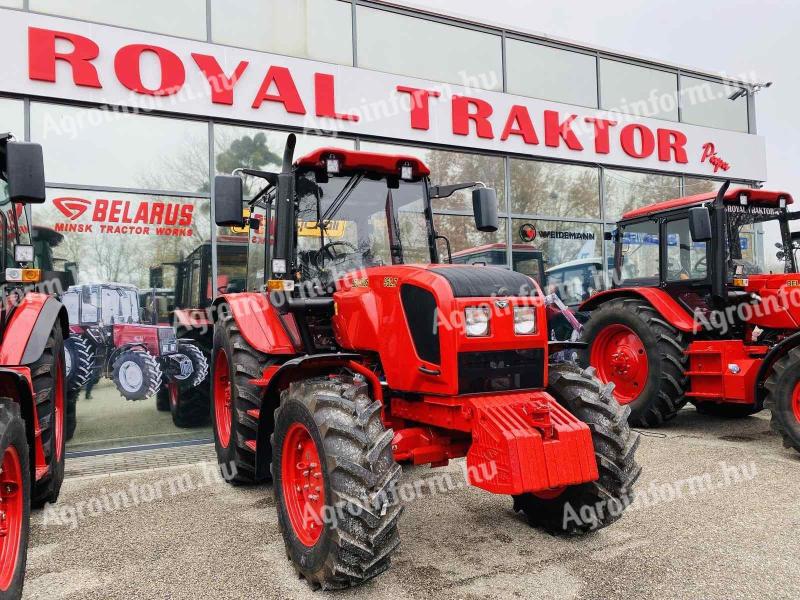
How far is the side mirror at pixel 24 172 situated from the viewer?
3455 millimetres

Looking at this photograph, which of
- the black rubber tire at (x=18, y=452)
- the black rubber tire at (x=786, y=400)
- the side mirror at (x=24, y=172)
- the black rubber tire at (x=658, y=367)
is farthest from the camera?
the black rubber tire at (x=658, y=367)

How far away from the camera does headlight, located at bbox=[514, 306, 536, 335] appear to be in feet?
12.0

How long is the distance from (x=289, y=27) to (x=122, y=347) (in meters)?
4.30

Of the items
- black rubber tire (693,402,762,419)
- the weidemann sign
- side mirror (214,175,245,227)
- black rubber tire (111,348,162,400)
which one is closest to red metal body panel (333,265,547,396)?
side mirror (214,175,245,227)

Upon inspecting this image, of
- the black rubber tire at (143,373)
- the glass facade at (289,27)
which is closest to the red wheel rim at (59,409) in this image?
the black rubber tire at (143,373)

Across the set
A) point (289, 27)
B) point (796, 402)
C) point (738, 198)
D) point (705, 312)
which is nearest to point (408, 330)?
point (796, 402)

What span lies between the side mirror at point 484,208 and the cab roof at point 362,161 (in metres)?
0.42

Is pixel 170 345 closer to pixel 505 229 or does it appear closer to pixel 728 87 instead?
pixel 505 229

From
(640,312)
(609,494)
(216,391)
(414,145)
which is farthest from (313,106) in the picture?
(609,494)

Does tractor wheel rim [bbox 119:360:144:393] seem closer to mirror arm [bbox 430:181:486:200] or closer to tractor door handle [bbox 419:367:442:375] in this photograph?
mirror arm [bbox 430:181:486:200]

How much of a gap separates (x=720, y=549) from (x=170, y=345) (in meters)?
5.73

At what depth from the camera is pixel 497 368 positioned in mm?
3607

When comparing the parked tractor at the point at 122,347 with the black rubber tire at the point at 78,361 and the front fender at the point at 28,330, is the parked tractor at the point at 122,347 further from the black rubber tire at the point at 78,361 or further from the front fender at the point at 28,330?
the front fender at the point at 28,330

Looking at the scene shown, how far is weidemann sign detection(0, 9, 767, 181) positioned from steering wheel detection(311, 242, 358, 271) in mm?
3592
